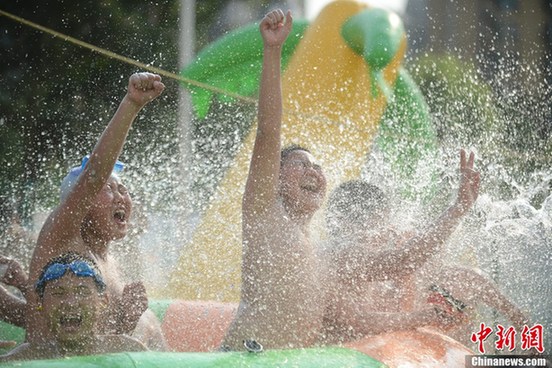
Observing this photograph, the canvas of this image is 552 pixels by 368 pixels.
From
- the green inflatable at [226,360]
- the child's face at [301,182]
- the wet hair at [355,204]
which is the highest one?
the wet hair at [355,204]

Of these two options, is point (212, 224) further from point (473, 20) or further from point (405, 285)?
point (473, 20)

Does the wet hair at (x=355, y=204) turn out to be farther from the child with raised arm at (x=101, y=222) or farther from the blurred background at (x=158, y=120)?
the child with raised arm at (x=101, y=222)

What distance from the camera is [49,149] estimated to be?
666cm

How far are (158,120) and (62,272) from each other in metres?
4.85

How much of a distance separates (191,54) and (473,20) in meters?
4.25

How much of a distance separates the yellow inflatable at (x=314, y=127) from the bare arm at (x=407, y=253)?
4.90 ft

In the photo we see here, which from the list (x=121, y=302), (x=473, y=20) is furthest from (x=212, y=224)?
(x=473, y=20)

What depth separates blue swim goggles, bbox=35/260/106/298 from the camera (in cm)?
215

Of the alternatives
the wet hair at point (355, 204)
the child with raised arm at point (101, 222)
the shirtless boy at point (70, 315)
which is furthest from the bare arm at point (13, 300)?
the wet hair at point (355, 204)

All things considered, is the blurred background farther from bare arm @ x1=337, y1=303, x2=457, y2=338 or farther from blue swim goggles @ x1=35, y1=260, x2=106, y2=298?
blue swim goggles @ x1=35, y1=260, x2=106, y2=298

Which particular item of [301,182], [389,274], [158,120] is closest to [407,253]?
[389,274]

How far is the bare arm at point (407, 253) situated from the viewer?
107 inches

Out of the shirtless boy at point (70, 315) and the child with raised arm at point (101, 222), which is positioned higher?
the child with raised arm at point (101, 222)

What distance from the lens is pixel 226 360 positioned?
1.93 m
